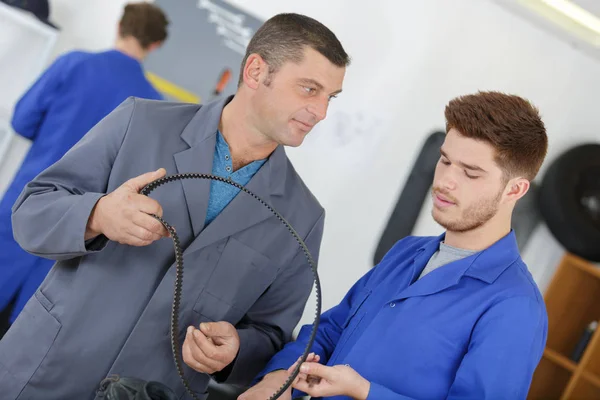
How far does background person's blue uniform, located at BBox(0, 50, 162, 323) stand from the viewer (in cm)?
285

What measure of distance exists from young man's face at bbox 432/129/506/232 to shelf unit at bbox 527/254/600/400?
2798 mm

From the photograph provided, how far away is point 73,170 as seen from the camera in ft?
4.79

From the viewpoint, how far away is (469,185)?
1412mm

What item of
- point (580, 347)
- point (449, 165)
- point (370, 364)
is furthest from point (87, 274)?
point (580, 347)

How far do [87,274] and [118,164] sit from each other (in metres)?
0.25

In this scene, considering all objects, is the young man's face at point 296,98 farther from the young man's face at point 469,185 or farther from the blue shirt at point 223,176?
the young man's face at point 469,185

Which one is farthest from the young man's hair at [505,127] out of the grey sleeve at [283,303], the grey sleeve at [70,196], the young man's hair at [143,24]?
the young man's hair at [143,24]

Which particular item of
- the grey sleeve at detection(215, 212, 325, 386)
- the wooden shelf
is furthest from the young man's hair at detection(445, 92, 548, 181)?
the wooden shelf

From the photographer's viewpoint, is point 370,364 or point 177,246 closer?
point 177,246

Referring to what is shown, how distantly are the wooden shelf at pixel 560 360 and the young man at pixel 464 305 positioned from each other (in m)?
2.70

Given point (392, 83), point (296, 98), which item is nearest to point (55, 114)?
point (296, 98)

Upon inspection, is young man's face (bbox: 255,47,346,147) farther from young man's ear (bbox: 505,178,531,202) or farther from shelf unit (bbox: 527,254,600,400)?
shelf unit (bbox: 527,254,600,400)

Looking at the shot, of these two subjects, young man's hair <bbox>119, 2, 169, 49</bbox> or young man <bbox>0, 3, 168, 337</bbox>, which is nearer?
young man <bbox>0, 3, 168, 337</bbox>

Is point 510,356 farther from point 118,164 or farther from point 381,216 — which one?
point 381,216
